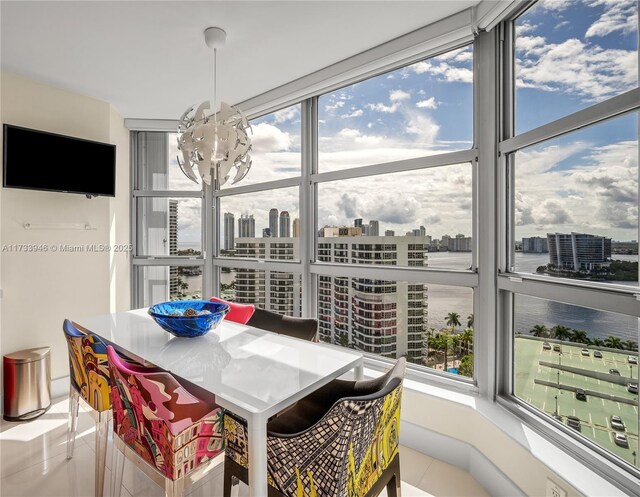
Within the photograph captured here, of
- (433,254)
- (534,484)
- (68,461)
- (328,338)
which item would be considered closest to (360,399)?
(534,484)

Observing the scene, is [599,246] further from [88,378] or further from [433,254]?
[88,378]

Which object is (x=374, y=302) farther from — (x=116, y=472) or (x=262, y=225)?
(x=116, y=472)

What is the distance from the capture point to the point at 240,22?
83.4 inches

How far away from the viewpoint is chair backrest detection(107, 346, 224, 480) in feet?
4.25

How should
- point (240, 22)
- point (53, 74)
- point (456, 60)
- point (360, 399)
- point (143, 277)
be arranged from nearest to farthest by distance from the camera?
point (360, 399) → point (240, 22) → point (456, 60) → point (53, 74) → point (143, 277)

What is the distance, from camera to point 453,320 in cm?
227

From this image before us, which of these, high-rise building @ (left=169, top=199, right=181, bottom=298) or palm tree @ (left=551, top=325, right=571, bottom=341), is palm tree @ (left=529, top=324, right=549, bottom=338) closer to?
palm tree @ (left=551, top=325, right=571, bottom=341)

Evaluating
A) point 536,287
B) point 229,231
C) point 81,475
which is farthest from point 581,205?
point 229,231

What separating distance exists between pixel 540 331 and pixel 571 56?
4.40ft

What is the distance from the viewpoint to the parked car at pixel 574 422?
5.21ft

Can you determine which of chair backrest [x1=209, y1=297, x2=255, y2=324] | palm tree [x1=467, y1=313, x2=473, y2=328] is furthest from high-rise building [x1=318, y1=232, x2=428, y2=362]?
chair backrest [x1=209, y1=297, x2=255, y2=324]

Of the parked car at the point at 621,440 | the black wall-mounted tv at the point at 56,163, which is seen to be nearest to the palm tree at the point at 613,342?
the parked car at the point at 621,440

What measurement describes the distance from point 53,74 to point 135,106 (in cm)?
72

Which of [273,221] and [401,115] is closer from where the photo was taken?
[401,115]
